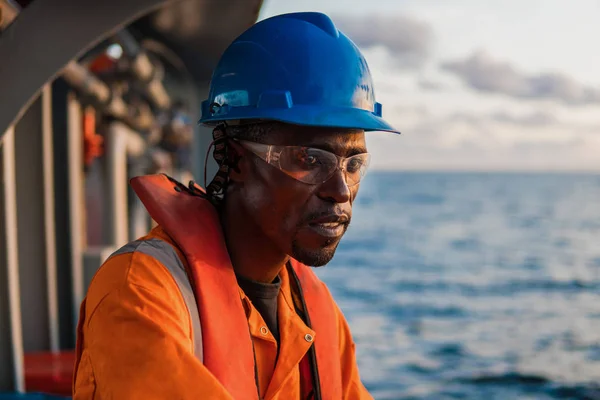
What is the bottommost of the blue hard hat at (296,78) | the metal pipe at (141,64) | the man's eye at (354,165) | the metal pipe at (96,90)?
the man's eye at (354,165)

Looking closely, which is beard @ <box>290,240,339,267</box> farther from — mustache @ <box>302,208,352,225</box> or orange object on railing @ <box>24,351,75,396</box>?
orange object on railing @ <box>24,351,75,396</box>

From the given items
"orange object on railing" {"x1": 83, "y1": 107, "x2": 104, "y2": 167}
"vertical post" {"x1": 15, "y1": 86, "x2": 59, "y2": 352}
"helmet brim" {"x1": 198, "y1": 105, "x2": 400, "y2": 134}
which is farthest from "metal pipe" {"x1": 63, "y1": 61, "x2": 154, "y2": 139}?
"helmet brim" {"x1": 198, "y1": 105, "x2": 400, "y2": 134}

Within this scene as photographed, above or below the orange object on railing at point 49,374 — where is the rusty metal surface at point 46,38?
above

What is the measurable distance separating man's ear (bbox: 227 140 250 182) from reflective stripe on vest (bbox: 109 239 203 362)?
0.39 m

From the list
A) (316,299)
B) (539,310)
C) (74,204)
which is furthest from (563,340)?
(316,299)

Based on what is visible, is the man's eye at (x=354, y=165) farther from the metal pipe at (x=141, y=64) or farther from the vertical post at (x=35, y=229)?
the vertical post at (x=35, y=229)

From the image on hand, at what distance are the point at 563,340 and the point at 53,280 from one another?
38.8 ft

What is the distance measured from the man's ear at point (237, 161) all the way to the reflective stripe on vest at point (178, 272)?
1.27 ft

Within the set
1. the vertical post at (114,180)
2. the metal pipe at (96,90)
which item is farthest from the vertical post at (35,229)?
the vertical post at (114,180)

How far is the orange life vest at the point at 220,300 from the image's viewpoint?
2.23 meters

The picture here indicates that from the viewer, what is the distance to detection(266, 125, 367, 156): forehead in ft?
8.04

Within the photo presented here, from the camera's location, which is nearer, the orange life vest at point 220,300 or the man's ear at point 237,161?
the orange life vest at point 220,300

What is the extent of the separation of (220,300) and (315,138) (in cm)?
53

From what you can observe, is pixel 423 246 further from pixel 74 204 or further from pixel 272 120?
pixel 272 120
